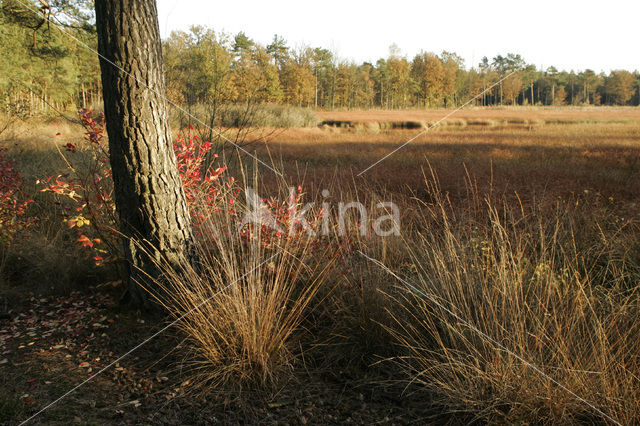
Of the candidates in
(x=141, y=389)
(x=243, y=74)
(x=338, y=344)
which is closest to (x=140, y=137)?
(x=141, y=389)

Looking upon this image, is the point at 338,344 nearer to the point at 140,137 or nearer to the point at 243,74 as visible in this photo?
the point at 140,137

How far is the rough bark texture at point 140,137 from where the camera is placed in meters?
2.72

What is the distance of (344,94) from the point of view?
112 feet

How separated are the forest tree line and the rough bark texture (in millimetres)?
483

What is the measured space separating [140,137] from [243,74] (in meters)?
5.19

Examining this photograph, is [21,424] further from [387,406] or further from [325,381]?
[387,406]

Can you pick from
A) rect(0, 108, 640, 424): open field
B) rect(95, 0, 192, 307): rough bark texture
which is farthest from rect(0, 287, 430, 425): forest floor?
rect(95, 0, 192, 307): rough bark texture

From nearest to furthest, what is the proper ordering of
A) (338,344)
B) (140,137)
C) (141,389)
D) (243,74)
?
(141,389) < (338,344) < (140,137) < (243,74)

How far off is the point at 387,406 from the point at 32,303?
2865 millimetres

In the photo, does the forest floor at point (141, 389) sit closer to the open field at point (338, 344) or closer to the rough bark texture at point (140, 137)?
the open field at point (338, 344)

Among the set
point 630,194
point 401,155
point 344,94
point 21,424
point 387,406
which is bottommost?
point 387,406

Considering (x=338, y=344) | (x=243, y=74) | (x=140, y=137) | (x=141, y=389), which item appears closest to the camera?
(x=141, y=389)

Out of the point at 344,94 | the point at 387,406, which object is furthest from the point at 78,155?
the point at 344,94

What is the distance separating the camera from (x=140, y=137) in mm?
2785
